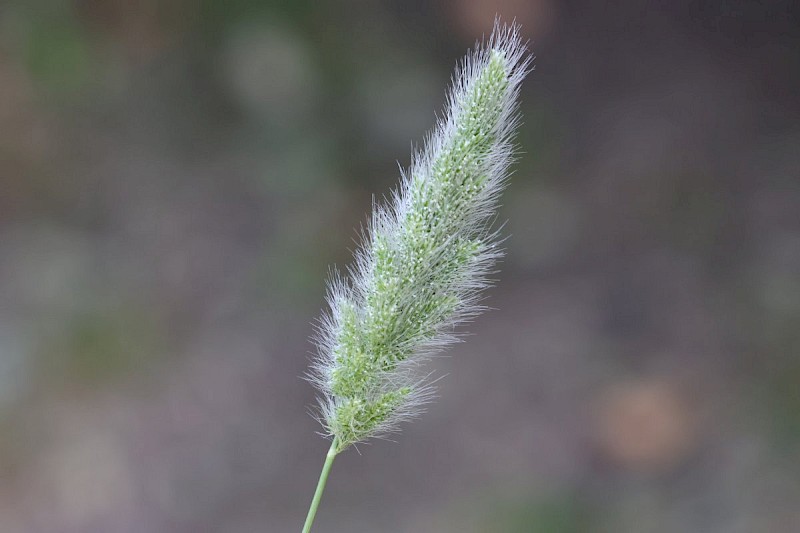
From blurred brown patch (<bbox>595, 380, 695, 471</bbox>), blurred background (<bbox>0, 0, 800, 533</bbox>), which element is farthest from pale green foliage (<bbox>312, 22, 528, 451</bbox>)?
blurred brown patch (<bbox>595, 380, 695, 471</bbox>)

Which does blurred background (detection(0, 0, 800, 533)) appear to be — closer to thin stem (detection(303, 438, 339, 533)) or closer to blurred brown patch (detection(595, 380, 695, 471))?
blurred brown patch (detection(595, 380, 695, 471))

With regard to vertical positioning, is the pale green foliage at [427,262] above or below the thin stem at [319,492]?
above

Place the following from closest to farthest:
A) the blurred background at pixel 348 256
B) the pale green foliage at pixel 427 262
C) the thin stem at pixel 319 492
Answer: the thin stem at pixel 319 492, the pale green foliage at pixel 427 262, the blurred background at pixel 348 256

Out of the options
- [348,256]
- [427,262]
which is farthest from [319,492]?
[348,256]

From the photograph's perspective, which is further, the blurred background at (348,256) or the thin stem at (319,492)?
the blurred background at (348,256)

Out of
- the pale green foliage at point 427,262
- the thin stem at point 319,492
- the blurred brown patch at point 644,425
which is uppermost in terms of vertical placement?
the pale green foliage at point 427,262

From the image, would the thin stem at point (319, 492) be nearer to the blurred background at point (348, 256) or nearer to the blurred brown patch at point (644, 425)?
the blurred background at point (348, 256)

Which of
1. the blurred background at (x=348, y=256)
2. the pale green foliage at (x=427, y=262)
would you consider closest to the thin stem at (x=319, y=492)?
the pale green foliage at (x=427, y=262)

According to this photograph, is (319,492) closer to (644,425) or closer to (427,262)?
(427,262)
